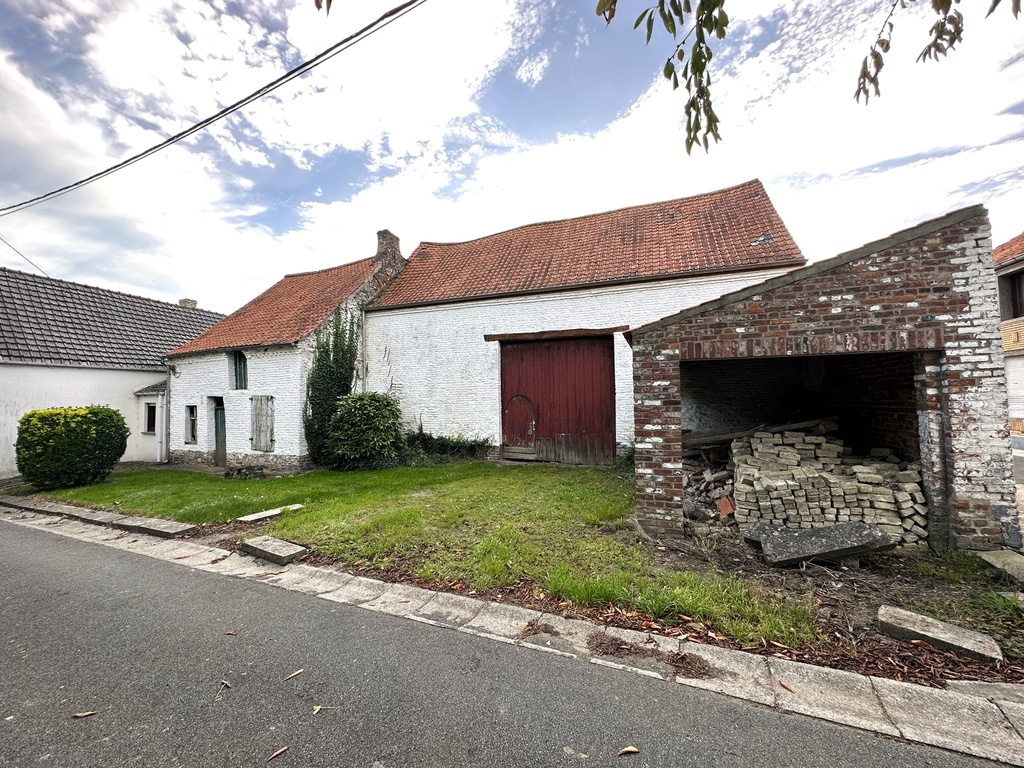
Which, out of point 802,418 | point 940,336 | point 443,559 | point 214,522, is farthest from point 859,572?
point 214,522

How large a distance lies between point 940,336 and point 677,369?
2.43m

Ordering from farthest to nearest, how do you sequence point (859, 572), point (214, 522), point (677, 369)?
point (214, 522) < point (677, 369) < point (859, 572)

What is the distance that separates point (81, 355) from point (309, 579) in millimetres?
15539

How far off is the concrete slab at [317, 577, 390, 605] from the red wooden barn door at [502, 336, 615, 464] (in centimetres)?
706

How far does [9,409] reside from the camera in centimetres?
1236

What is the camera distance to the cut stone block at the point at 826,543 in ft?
13.1

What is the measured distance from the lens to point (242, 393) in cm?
1266

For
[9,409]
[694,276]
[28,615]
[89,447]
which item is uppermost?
[694,276]

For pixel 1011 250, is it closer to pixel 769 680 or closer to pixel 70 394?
pixel 769 680

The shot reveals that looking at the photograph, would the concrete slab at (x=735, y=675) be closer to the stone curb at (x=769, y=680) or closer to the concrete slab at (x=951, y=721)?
the stone curb at (x=769, y=680)

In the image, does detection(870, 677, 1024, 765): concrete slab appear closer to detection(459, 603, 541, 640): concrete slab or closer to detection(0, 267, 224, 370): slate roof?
detection(459, 603, 541, 640): concrete slab

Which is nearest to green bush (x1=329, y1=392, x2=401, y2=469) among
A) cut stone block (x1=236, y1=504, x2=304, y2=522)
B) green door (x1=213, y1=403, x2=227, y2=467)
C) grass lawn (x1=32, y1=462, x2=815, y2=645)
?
grass lawn (x1=32, y1=462, x2=815, y2=645)

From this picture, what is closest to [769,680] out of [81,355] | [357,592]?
[357,592]

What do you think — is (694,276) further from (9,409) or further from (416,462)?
(9,409)
